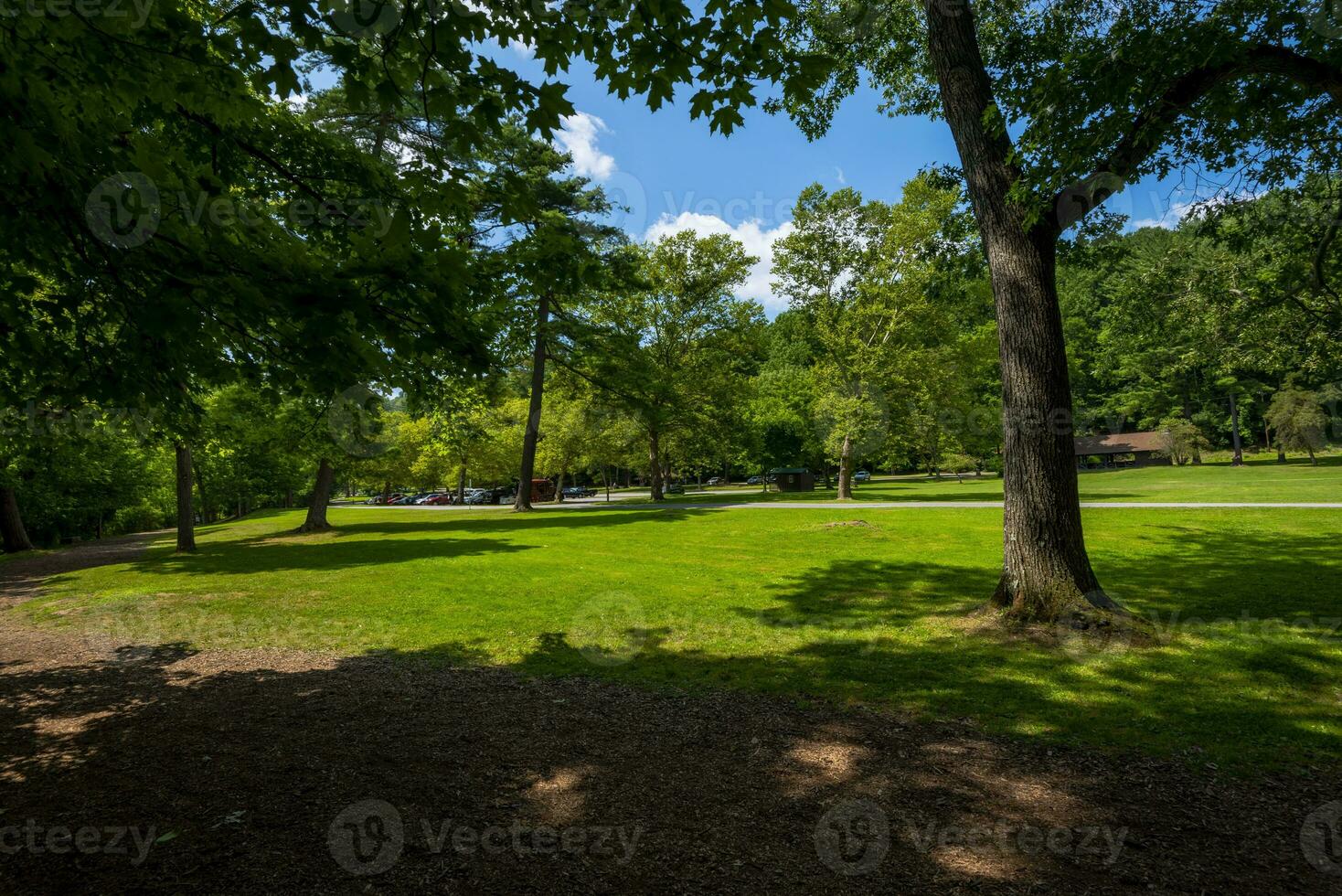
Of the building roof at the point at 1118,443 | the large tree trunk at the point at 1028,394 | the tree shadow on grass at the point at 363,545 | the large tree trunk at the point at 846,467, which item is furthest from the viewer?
the building roof at the point at 1118,443

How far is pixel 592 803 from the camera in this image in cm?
360

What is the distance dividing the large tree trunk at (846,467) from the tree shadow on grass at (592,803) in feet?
79.5

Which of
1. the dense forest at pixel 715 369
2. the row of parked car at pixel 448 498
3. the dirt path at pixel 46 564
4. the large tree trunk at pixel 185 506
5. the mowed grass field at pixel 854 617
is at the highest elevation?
the dense forest at pixel 715 369

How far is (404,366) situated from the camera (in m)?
4.91

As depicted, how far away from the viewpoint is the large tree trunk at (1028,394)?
21.9 feet

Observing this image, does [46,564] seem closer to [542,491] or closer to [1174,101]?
[1174,101]

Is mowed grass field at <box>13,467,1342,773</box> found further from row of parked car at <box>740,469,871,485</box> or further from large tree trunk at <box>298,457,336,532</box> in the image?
row of parked car at <box>740,469,871,485</box>

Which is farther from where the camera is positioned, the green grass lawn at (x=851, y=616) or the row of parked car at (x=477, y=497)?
the row of parked car at (x=477, y=497)

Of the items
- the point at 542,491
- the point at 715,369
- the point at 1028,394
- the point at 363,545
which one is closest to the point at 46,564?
the point at 363,545

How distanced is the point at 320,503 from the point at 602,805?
82.6 ft

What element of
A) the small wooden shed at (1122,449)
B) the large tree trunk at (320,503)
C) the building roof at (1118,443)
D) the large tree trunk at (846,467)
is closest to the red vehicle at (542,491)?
the large tree trunk at (320,503)

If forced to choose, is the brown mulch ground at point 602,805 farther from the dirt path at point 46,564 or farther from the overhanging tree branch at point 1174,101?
the dirt path at point 46,564

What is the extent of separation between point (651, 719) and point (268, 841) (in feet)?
8.47

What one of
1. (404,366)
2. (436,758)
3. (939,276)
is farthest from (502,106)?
(939,276)
